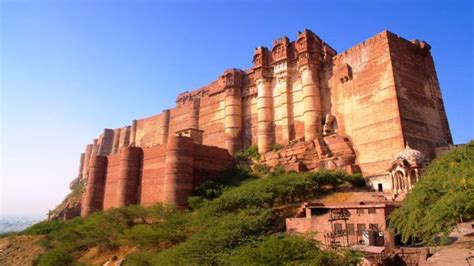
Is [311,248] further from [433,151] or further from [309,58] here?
[309,58]

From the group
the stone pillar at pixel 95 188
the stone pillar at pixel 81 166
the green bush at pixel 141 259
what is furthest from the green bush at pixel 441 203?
the stone pillar at pixel 81 166

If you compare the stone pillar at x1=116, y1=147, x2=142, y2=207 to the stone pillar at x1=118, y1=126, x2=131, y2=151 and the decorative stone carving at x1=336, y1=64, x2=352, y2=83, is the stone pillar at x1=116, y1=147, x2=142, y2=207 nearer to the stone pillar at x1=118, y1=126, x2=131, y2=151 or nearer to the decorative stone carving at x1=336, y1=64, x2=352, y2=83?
the decorative stone carving at x1=336, y1=64, x2=352, y2=83

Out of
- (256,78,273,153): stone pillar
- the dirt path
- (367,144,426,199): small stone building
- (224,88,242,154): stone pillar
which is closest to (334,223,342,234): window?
(367,144,426,199): small stone building

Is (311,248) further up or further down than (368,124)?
further down

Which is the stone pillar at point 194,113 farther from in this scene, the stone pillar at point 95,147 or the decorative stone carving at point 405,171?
the decorative stone carving at point 405,171

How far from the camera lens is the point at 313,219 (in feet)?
49.6

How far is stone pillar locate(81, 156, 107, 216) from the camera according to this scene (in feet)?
86.1

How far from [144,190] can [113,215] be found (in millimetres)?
4056

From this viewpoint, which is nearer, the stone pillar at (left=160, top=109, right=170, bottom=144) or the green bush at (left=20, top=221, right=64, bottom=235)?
the green bush at (left=20, top=221, right=64, bottom=235)

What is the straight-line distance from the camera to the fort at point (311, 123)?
2178cm

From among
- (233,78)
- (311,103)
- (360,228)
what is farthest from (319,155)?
(233,78)

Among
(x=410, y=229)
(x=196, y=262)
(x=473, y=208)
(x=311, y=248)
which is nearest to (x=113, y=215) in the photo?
(x=196, y=262)

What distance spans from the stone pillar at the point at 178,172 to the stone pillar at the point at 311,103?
8.43 meters

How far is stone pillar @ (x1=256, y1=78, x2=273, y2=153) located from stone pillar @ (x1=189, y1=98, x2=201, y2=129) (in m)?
8.41
